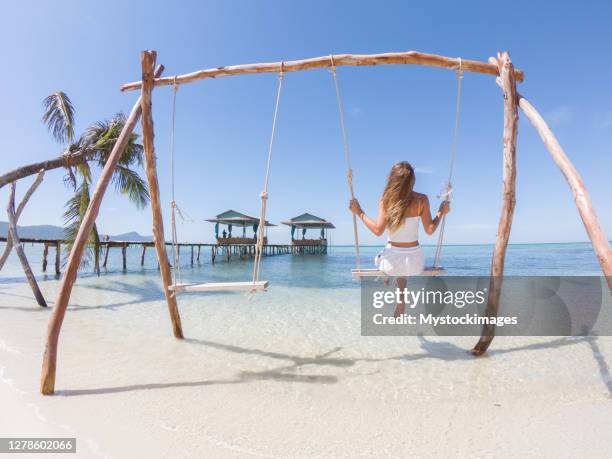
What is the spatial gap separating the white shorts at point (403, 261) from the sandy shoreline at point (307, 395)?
105 centimetres

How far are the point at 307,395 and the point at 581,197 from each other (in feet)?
8.62

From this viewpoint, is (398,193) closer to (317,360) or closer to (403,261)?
(403,261)

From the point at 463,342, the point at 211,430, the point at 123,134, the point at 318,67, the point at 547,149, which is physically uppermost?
the point at 318,67

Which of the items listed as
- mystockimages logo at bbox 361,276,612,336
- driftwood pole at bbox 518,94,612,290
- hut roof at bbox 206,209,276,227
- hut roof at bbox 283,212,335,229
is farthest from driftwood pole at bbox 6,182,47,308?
hut roof at bbox 283,212,335,229

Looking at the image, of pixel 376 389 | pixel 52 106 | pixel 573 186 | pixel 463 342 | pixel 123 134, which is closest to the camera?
pixel 573 186

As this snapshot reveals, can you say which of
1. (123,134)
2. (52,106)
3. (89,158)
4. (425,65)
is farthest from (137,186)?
(425,65)

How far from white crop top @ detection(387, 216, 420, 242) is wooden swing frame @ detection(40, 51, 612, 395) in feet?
3.09

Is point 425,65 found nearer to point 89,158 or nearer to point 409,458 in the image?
point 409,458

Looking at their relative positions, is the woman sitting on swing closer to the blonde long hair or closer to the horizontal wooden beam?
the blonde long hair

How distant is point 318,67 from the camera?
3363 mm

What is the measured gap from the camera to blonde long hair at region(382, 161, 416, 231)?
2840 millimetres

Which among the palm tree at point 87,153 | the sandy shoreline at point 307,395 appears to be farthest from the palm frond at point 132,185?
the sandy shoreline at point 307,395

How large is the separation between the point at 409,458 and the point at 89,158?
10022 millimetres

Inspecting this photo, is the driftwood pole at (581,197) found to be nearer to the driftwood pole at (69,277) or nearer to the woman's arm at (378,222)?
the woman's arm at (378,222)
